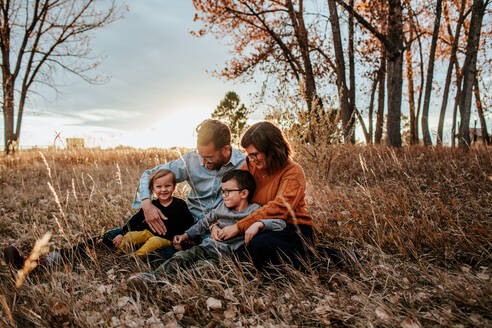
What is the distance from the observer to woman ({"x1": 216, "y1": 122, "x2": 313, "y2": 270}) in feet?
7.84

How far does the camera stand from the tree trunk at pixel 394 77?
26.1 ft

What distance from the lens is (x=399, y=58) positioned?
8117mm

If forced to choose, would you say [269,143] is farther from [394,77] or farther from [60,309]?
[394,77]

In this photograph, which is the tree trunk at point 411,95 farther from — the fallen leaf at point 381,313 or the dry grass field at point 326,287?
the fallen leaf at point 381,313

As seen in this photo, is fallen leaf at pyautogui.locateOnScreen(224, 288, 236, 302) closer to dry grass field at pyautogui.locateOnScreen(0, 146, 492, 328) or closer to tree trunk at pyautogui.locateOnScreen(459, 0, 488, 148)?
dry grass field at pyautogui.locateOnScreen(0, 146, 492, 328)

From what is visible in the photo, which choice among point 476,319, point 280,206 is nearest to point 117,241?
point 280,206

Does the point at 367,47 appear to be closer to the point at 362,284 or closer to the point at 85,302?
the point at 362,284

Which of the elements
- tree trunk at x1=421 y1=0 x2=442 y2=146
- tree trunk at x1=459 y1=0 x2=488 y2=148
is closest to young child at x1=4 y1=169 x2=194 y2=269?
tree trunk at x1=459 y1=0 x2=488 y2=148

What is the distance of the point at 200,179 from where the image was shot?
3.32 m

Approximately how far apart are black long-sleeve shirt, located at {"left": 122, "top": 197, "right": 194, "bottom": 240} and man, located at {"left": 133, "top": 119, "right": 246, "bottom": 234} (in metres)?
0.13

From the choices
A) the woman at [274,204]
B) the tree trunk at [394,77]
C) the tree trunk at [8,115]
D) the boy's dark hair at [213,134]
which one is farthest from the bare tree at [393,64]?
the tree trunk at [8,115]

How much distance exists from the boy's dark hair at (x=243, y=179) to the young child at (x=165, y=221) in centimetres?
76

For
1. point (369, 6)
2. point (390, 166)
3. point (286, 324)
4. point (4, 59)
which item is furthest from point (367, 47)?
point (4, 59)

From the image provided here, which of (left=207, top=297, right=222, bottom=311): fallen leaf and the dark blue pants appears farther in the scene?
the dark blue pants
